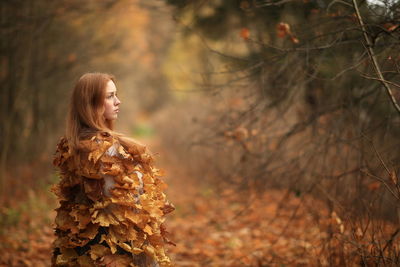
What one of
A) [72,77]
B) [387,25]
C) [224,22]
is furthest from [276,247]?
[72,77]

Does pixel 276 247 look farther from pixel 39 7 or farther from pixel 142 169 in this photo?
pixel 39 7

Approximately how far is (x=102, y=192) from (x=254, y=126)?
9.15 ft

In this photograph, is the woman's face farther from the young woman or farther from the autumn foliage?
the autumn foliage

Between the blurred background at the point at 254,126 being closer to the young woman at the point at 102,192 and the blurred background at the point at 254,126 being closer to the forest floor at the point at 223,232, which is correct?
the forest floor at the point at 223,232

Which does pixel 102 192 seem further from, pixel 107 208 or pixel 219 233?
pixel 219 233

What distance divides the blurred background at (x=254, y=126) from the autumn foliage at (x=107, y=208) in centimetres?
136

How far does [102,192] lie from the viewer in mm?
2396

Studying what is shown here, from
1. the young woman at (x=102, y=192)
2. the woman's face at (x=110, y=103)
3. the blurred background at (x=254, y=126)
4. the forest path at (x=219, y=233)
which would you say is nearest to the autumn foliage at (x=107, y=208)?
the young woman at (x=102, y=192)

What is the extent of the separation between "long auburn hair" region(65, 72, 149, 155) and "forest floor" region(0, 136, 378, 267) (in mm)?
1947

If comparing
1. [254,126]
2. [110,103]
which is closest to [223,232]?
[254,126]

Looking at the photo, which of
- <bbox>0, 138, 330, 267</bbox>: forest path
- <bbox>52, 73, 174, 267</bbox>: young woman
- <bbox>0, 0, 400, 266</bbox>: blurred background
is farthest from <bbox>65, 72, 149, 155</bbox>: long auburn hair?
<bbox>0, 138, 330, 267</bbox>: forest path

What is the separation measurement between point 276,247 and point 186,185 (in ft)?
17.3

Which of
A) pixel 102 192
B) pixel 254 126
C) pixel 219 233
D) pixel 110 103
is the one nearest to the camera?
pixel 102 192

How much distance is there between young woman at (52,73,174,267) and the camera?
2.37 meters
